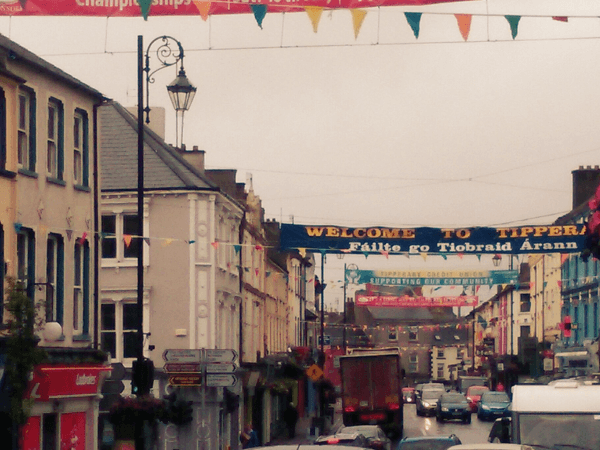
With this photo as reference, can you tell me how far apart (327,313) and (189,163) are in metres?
129

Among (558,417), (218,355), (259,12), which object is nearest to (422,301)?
(218,355)

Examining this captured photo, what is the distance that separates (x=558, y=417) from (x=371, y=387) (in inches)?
1067

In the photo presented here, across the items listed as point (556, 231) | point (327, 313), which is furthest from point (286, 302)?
point (327, 313)

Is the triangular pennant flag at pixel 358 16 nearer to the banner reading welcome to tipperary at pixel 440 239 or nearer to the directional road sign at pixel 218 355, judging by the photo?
the directional road sign at pixel 218 355

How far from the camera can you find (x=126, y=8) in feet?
51.1

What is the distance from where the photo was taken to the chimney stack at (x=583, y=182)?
67188 mm

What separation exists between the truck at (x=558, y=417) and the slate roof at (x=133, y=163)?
2348 centimetres

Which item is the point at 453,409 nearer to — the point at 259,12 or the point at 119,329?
the point at 119,329

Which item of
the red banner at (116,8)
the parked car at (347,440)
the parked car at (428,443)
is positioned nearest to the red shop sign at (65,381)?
the parked car at (347,440)

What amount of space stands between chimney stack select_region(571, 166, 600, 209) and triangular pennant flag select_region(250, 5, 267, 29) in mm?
54802

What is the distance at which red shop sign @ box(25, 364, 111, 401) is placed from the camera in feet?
74.4

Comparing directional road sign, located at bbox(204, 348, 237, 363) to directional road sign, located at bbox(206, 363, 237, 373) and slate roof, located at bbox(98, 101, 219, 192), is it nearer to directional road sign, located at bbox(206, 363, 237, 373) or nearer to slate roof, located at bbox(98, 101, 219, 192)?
directional road sign, located at bbox(206, 363, 237, 373)

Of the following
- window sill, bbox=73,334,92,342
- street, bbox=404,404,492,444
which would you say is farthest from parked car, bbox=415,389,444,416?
window sill, bbox=73,334,92,342

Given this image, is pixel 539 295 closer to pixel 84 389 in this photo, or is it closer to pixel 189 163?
pixel 189 163
